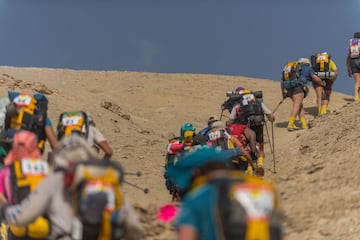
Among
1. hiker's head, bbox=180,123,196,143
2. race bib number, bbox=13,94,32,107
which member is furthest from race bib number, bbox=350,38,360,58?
race bib number, bbox=13,94,32,107

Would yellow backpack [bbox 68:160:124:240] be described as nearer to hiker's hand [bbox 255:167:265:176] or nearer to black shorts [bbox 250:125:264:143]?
hiker's hand [bbox 255:167:265:176]

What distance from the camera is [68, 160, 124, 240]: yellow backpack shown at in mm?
4016

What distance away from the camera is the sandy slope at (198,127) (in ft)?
26.8

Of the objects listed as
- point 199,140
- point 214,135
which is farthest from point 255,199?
point 214,135

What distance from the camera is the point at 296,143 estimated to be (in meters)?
15.5

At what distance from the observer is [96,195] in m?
4.02

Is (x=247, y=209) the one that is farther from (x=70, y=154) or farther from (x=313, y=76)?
(x=313, y=76)

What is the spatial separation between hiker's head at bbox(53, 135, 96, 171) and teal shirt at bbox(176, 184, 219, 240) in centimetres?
96

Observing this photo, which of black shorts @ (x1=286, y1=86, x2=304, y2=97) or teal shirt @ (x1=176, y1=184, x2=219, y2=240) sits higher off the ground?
black shorts @ (x1=286, y1=86, x2=304, y2=97)

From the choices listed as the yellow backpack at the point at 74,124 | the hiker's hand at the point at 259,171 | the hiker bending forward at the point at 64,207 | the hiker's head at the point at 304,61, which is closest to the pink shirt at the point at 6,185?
the hiker bending forward at the point at 64,207

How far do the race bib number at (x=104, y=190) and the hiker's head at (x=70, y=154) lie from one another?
0.20 m

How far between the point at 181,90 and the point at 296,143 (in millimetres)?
10990

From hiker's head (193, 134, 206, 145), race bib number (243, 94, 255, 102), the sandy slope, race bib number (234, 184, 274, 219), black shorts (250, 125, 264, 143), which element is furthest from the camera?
black shorts (250, 125, 264, 143)

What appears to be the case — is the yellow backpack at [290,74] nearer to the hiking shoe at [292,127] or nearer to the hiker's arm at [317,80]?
the hiker's arm at [317,80]
